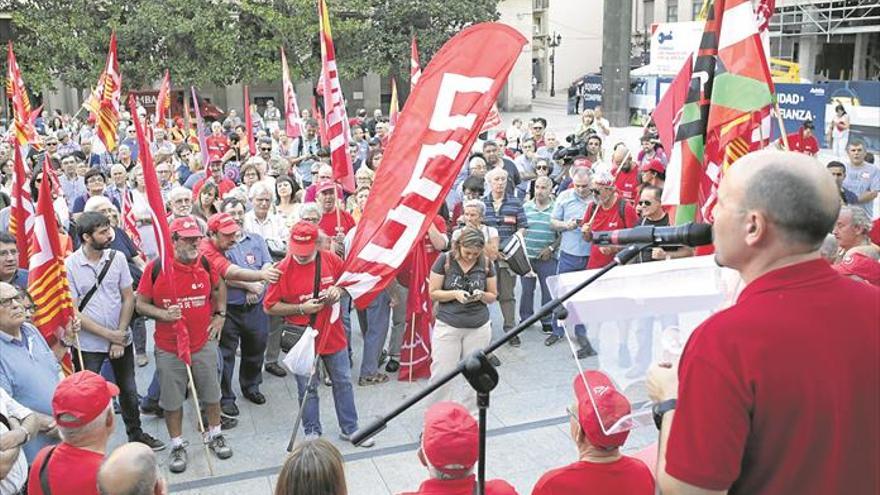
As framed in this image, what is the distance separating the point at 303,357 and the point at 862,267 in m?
3.89

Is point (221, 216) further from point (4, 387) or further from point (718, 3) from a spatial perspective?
point (718, 3)

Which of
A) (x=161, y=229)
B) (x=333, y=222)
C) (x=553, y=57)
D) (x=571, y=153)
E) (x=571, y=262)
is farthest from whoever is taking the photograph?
(x=553, y=57)

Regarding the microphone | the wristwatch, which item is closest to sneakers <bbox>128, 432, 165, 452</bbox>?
the microphone

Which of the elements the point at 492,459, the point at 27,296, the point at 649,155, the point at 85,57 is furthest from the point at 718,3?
the point at 85,57

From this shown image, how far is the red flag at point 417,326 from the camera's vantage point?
772 centimetres

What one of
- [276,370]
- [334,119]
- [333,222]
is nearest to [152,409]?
[276,370]

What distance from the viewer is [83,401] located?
341 cm

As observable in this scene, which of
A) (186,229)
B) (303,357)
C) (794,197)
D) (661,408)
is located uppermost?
(794,197)

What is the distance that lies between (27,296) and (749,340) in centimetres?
477

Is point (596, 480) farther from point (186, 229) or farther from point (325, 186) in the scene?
point (325, 186)

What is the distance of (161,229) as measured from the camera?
5.57 m

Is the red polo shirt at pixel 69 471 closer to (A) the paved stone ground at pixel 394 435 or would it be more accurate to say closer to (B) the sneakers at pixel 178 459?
(A) the paved stone ground at pixel 394 435

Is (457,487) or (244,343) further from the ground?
(457,487)

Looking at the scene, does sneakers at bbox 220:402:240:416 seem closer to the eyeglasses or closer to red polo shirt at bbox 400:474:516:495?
the eyeglasses
